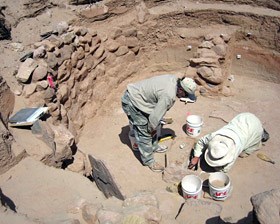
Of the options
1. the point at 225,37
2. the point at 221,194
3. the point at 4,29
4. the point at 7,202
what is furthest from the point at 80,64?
the point at 221,194

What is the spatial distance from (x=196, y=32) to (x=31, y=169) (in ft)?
18.2

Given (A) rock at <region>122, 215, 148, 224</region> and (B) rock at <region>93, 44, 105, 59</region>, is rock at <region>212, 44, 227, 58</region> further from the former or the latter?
(A) rock at <region>122, 215, 148, 224</region>

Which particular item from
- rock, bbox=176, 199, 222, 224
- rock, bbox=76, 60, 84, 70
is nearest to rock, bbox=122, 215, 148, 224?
rock, bbox=176, 199, 222, 224

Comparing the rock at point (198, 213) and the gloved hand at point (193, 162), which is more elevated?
the rock at point (198, 213)

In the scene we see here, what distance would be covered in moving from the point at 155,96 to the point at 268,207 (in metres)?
2.62

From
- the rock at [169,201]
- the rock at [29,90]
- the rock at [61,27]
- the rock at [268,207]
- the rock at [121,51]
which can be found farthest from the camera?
the rock at [121,51]

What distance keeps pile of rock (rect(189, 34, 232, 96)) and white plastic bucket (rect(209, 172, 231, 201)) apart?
2827mm

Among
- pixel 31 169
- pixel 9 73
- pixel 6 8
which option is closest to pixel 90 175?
pixel 31 169

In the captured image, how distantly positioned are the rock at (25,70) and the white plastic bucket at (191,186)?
308 centimetres

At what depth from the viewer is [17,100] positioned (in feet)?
17.8

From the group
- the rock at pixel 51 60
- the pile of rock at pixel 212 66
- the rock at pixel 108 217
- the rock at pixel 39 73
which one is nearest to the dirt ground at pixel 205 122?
the pile of rock at pixel 212 66

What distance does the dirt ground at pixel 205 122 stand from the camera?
17.7ft

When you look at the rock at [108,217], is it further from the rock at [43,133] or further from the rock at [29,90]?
the rock at [29,90]

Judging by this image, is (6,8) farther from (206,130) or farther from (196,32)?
(206,130)
